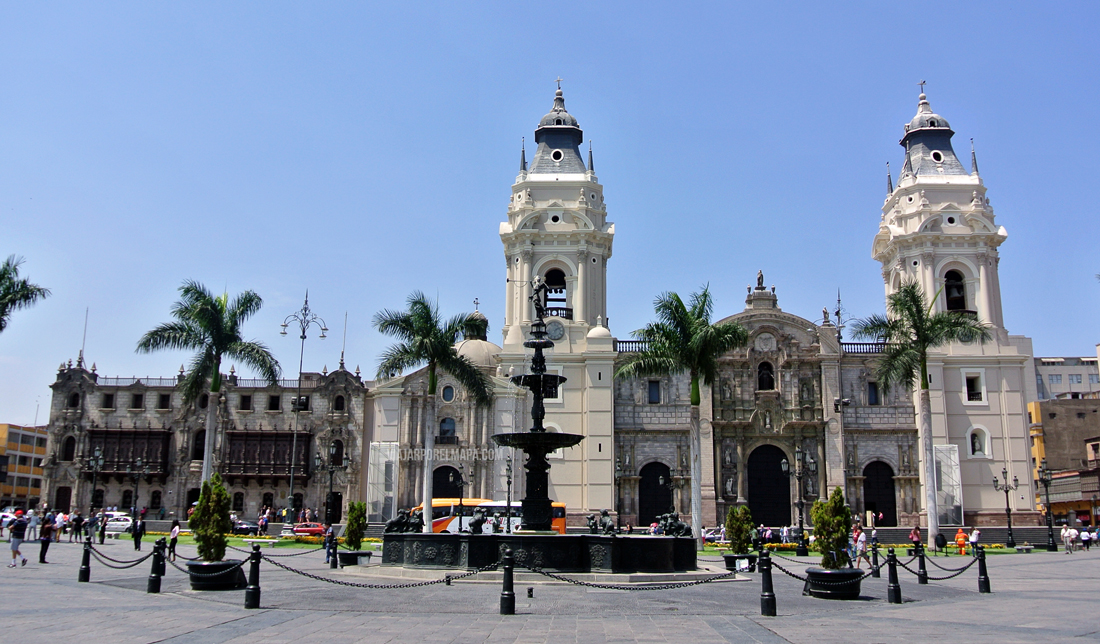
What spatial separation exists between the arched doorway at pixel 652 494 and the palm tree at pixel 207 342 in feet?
68.0

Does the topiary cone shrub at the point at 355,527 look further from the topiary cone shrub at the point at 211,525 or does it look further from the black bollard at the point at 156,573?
the black bollard at the point at 156,573

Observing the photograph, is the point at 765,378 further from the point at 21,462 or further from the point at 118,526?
the point at 21,462

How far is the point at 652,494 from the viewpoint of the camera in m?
49.9

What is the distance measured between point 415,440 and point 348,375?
7.27 meters

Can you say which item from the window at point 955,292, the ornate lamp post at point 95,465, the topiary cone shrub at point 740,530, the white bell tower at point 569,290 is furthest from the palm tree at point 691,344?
the ornate lamp post at point 95,465

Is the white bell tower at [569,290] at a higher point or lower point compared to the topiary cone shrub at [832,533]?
higher

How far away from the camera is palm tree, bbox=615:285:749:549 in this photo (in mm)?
37031

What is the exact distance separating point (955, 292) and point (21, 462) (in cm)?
7680

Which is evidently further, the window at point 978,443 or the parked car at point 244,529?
the window at point 978,443

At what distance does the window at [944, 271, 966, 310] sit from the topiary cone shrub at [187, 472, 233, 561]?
148 ft

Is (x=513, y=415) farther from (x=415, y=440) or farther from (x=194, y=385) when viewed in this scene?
(x=194, y=385)

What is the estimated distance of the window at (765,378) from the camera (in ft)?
169

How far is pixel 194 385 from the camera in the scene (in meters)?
40.0

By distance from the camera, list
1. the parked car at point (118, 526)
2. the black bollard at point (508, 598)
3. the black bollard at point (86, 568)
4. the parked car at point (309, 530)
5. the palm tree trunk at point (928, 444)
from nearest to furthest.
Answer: the black bollard at point (508, 598) → the black bollard at point (86, 568) → the palm tree trunk at point (928, 444) → the parked car at point (309, 530) → the parked car at point (118, 526)
